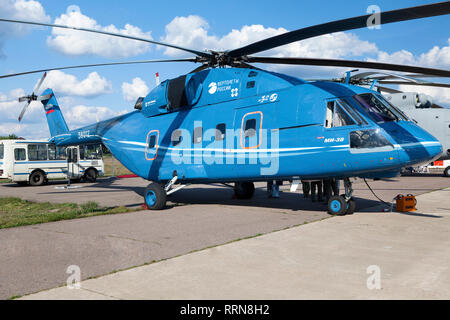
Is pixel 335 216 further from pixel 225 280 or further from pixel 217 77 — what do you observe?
pixel 225 280

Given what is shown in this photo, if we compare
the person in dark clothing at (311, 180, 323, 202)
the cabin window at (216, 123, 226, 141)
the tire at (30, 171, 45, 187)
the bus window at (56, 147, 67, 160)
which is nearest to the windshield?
the cabin window at (216, 123, 226, 141)

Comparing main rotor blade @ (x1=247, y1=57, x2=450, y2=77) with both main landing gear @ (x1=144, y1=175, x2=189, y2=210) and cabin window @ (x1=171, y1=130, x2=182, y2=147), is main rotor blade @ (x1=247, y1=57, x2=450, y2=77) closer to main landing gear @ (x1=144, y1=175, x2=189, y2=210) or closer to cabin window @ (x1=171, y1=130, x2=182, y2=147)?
cabin window @ (x1=171, y1=130, x2=182, y2=147)

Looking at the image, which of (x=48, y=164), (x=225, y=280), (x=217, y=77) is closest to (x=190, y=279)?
(x=225, y=280)

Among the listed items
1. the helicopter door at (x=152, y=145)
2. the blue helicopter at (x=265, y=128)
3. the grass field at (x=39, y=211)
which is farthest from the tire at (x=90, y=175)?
the helicopter door at (x=152, y=145)

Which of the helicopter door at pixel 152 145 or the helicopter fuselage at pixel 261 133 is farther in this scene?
the helicopter door at pixel 152 145

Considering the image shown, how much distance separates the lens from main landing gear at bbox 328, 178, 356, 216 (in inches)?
404

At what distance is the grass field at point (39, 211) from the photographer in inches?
385

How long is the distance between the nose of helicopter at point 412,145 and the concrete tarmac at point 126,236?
2677 millimetres

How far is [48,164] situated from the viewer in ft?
76.6

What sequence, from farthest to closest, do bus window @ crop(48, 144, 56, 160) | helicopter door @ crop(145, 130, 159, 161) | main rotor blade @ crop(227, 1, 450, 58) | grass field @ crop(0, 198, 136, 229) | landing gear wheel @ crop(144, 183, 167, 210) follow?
bus window @ crop(48, 144, 56, 160) < helicopter door @ crop(145, 130, 159, 161) < landing gear wheel @ crop(144, 183, 167, 210) < grass field @ crop(0, 198, 136, 229) < main rotor blade @ crop(227, 1, 450, 58)

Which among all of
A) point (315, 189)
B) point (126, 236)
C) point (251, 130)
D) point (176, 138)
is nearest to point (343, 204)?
point (315, 189)

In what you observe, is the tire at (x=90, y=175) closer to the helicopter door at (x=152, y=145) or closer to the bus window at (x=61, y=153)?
the bus window at (x=61, y=153)

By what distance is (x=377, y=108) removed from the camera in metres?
9.30

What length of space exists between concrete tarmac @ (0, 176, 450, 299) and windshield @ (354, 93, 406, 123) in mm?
2978
